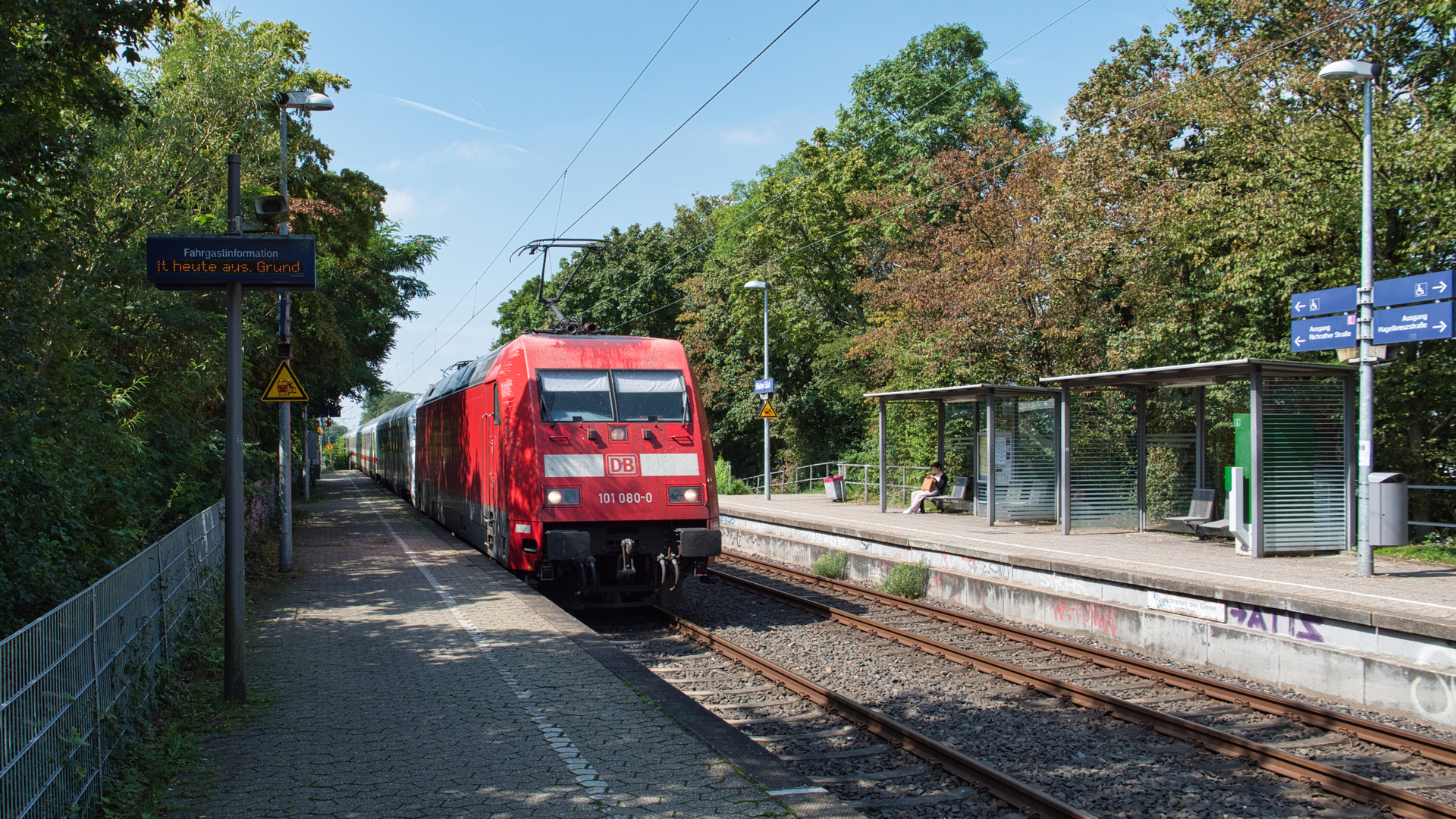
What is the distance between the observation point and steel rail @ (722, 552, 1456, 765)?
662cm

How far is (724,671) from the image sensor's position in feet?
30.2

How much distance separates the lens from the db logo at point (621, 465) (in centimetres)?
1098

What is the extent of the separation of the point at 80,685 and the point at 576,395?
22.9 ft

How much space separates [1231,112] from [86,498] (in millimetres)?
17981

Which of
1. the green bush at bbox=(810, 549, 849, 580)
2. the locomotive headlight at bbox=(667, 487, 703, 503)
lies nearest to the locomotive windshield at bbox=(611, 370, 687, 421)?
the locomotive headlight at bbox=(667, 487, 703, 503)

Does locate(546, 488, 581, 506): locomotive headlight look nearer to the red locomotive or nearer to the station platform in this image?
the red locomotive

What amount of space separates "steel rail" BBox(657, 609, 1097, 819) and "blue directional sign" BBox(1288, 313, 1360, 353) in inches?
301

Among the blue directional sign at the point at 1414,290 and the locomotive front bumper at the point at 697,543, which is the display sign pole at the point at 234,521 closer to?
the locomotive front bumper at the point at 697,543

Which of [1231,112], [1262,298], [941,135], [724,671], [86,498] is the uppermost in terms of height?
[941,135]

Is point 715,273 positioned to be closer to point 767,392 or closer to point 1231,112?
point 767,392

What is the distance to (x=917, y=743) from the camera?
263 inches

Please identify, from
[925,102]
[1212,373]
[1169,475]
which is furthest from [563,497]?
[925,102]

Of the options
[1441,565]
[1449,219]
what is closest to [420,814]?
[1441,565]

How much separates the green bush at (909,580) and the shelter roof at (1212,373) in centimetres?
352
